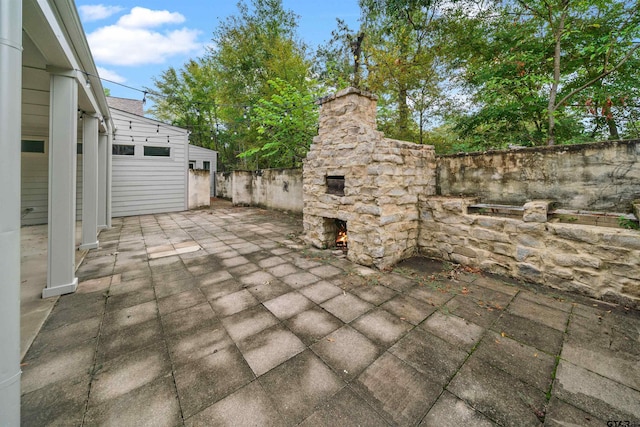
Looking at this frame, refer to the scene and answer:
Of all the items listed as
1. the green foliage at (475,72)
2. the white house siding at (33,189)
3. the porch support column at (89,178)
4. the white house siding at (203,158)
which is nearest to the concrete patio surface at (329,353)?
the porch support column at (89,178)

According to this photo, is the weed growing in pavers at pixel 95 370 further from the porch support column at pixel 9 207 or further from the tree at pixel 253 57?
the tree at pixel 253 57

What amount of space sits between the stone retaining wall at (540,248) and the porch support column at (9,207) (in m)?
4.62

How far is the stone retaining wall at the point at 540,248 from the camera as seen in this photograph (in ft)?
8.46

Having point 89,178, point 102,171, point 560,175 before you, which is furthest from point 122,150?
point 560,175

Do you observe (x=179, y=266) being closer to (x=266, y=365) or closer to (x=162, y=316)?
(x=162, y=316)

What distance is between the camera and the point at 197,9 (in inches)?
338

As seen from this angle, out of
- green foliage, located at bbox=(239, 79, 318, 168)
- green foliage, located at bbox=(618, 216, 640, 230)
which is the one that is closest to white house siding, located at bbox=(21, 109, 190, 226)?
green foliage, located at bbox=(239, 79, 318, 168)

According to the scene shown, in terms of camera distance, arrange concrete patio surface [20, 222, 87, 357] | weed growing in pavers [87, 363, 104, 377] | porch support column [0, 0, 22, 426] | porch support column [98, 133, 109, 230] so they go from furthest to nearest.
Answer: porch support column [98, 133, 109, 230] → concrete patio surface [20, 222, 87, 357] → weed growing in pavers [87, 363, 104, 377] → porch support column [0, 0, 22, 426]

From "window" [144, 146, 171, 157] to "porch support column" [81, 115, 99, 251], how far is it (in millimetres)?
5328

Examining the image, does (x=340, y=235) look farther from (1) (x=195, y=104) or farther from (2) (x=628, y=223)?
(1) (x=195, y=104)

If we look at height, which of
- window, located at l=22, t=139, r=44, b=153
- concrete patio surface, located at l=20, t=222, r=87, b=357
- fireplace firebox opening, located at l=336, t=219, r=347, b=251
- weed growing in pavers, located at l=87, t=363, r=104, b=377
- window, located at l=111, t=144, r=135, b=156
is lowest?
weed growing in pavers, located at l=87, t=363, r=104, b=377

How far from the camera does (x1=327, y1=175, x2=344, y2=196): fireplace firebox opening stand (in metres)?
4.39

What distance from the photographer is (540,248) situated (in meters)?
3.07

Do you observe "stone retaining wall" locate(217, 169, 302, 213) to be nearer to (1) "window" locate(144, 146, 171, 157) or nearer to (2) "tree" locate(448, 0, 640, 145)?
(1) "window" locate(144, 146, 171, 157)
